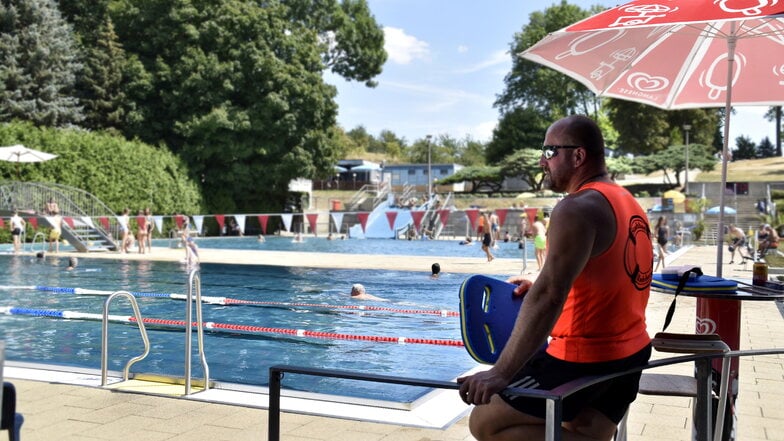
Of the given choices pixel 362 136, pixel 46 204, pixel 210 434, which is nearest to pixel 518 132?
pixel 46 204

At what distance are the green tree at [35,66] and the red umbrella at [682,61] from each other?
1335 inches

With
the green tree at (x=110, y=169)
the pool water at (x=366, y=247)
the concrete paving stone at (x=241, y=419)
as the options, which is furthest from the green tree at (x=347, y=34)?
the concrete paving stone at (x=241, y=419)

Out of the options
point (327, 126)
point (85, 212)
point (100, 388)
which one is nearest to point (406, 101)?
point (327, 126)

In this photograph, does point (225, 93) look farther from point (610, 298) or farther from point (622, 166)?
point (610, 298)

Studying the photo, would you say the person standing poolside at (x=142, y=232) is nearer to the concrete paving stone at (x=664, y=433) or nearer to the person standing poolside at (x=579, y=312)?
the concrete paving stone at (x=664, y=433)

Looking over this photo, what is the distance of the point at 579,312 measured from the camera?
2.24 m

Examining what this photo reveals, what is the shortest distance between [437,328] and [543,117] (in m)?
53.5

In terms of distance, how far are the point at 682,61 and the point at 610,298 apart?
403 cm

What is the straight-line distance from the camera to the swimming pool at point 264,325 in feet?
27.2

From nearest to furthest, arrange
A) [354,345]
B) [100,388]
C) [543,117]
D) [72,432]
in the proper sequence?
1. [72,432]
2. [100,388]
3. [354,345]
4. [543,117]

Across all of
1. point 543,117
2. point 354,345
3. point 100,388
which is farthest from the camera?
point 543,117

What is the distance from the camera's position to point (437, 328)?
10875 mm

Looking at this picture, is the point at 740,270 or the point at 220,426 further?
the point at 740,270

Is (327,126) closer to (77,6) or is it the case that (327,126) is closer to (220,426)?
(77,6)
